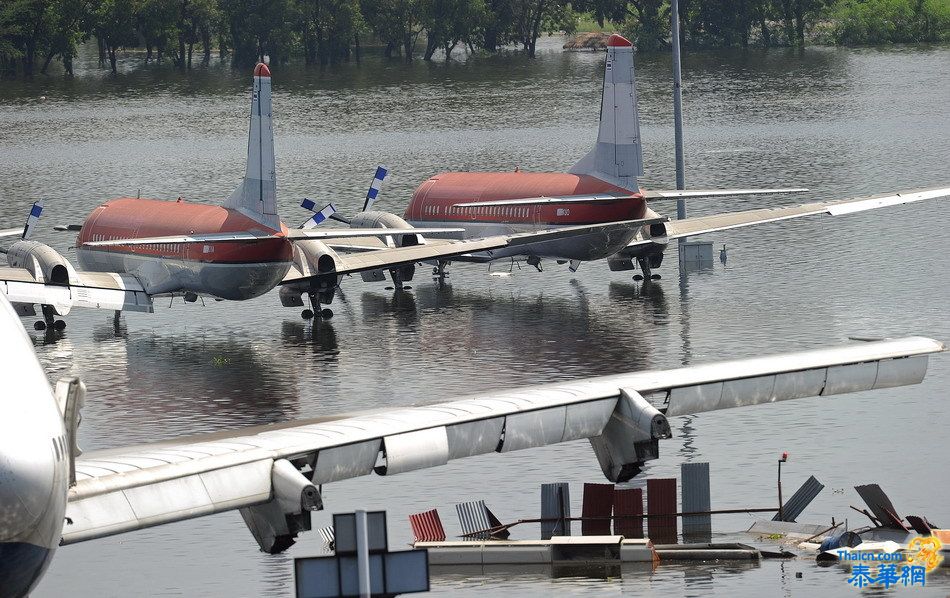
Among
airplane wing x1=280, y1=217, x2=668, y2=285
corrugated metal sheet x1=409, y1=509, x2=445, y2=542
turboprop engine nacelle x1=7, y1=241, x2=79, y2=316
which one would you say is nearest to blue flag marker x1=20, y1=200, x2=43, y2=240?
turboprop engine nacelle x1=7, y1=241, x2=79, y2=316

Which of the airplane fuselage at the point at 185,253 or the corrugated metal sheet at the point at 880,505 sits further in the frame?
the airplane fuselage at the point at 185,253

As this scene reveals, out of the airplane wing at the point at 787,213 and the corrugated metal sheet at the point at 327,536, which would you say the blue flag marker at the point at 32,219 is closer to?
the airplane wing at the point at 787,213

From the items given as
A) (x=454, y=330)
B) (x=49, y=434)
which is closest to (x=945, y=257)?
(x=454, y=330)

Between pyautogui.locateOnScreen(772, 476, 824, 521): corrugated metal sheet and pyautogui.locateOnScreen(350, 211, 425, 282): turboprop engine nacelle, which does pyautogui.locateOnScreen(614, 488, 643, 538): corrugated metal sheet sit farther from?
pyautogui.locateOnScreen(350, 211, 425, 282): turboprop engine nacelle

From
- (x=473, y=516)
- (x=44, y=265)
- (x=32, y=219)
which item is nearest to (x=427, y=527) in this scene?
(x=473, y=516)

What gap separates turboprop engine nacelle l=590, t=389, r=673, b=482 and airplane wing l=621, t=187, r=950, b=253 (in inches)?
1742

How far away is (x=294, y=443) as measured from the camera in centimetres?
2583

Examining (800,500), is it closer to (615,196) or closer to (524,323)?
(524,323)

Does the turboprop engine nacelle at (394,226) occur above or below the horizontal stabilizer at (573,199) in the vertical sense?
below

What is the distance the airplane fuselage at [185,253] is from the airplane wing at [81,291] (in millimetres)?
1319

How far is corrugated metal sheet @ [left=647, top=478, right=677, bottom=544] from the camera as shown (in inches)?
1519

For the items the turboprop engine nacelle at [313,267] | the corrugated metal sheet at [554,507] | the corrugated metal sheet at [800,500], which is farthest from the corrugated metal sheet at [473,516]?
the turboprop engine nacelle at [313,267]

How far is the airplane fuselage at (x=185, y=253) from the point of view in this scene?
61.3 m

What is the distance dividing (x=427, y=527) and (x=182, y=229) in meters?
30.3
